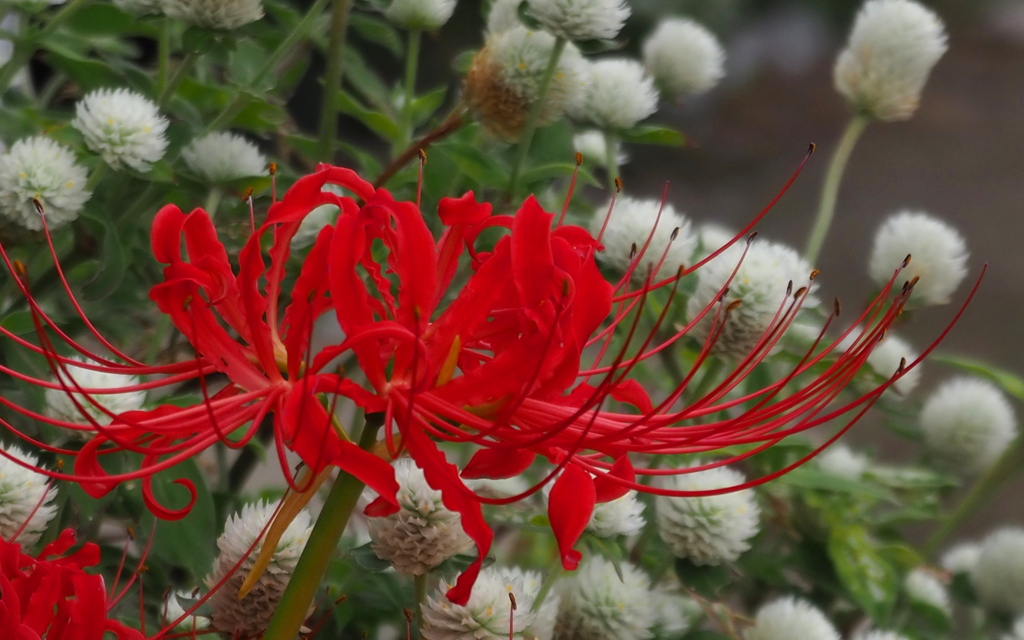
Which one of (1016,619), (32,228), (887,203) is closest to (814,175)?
(887,203)

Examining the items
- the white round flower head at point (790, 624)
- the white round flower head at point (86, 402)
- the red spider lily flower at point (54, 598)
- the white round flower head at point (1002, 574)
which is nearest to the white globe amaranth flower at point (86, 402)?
the white round flower head at point (86, 402)

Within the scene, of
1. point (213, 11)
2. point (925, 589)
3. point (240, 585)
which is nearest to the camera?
point (240, 585)

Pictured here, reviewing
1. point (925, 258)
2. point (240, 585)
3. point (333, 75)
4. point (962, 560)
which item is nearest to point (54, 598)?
point (240, 585)

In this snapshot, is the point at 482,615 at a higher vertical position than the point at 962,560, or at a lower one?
lower

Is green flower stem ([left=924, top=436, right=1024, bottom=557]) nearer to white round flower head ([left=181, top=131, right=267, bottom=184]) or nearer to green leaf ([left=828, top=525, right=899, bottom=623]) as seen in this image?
green leaf ([left=828, top=525, right=899, bottom=623])

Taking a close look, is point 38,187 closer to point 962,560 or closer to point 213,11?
point 213,11
